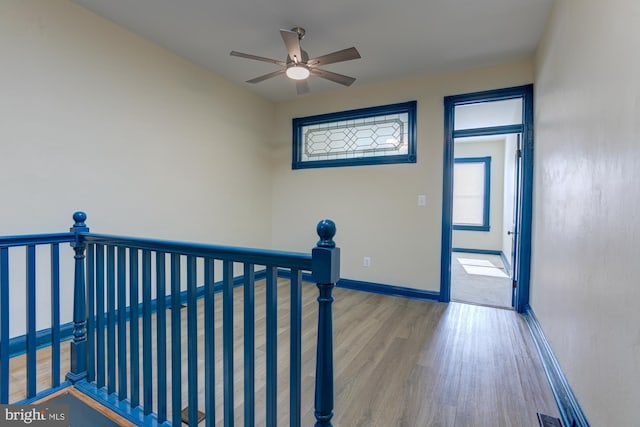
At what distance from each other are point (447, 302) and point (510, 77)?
8.09 ft

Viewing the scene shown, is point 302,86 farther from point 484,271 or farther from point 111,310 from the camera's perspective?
point 484,271

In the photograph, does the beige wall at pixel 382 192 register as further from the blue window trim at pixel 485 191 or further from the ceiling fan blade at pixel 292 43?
the blue window trim at pixel 485 191

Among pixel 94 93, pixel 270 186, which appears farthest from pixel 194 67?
pixel 270 186

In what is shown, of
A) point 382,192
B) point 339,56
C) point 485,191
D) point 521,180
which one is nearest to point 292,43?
point 339,56

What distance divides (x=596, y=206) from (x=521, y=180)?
75.6 inches

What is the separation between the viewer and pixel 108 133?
2594 millimetres

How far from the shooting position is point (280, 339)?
8.07 ft

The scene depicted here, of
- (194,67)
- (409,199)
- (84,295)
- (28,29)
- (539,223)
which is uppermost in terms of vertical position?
(194,67)

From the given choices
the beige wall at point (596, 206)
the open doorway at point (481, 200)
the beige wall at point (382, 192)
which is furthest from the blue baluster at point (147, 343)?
the open doorway at point (481, 200)

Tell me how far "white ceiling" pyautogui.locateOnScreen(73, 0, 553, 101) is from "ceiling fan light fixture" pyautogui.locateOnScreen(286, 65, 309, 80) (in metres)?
0.38

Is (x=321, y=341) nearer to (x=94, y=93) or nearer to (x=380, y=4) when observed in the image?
(x=380, y=4)

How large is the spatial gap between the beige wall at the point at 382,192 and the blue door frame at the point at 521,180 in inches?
2.6

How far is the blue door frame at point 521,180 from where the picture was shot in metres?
3.00

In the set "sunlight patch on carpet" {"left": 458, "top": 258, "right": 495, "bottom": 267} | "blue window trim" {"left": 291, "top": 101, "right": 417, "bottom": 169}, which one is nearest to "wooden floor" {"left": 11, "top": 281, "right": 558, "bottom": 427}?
"blue window trim" {"left": 291, "top": 101, "right": 417, "bottom": 169}
